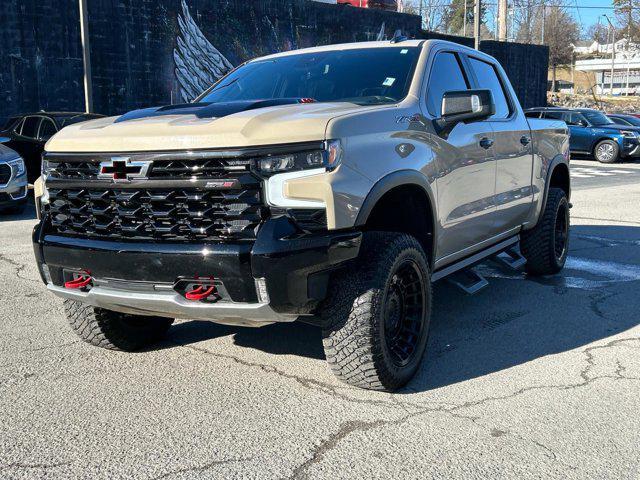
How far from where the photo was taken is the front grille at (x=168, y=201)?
10.7 feet

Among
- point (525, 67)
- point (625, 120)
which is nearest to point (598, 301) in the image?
point (625, 120)

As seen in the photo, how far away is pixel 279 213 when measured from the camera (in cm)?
328

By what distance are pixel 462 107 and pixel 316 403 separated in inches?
76.8

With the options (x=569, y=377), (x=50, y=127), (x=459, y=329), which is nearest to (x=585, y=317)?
(x=459, y=329)

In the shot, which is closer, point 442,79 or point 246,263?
point 246,263

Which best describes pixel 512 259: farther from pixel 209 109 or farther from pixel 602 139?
pixel 602 139

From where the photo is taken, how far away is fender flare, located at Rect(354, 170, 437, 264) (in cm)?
348

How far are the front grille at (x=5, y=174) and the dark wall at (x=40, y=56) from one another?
9.68 meters

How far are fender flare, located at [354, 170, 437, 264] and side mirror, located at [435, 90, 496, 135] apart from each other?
0.47m

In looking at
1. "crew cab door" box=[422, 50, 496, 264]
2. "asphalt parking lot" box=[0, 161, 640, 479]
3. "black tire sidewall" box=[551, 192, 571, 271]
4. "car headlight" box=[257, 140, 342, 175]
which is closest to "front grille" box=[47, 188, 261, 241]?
"car headlight" box=[257, 140, 342, 175]

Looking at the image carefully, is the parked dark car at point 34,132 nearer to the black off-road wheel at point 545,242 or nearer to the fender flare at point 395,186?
the black off-road wheel at point 545,242

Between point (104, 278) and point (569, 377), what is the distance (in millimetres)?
2623

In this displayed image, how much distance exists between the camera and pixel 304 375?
4012mm

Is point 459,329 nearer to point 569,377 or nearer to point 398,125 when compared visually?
point 569,377
